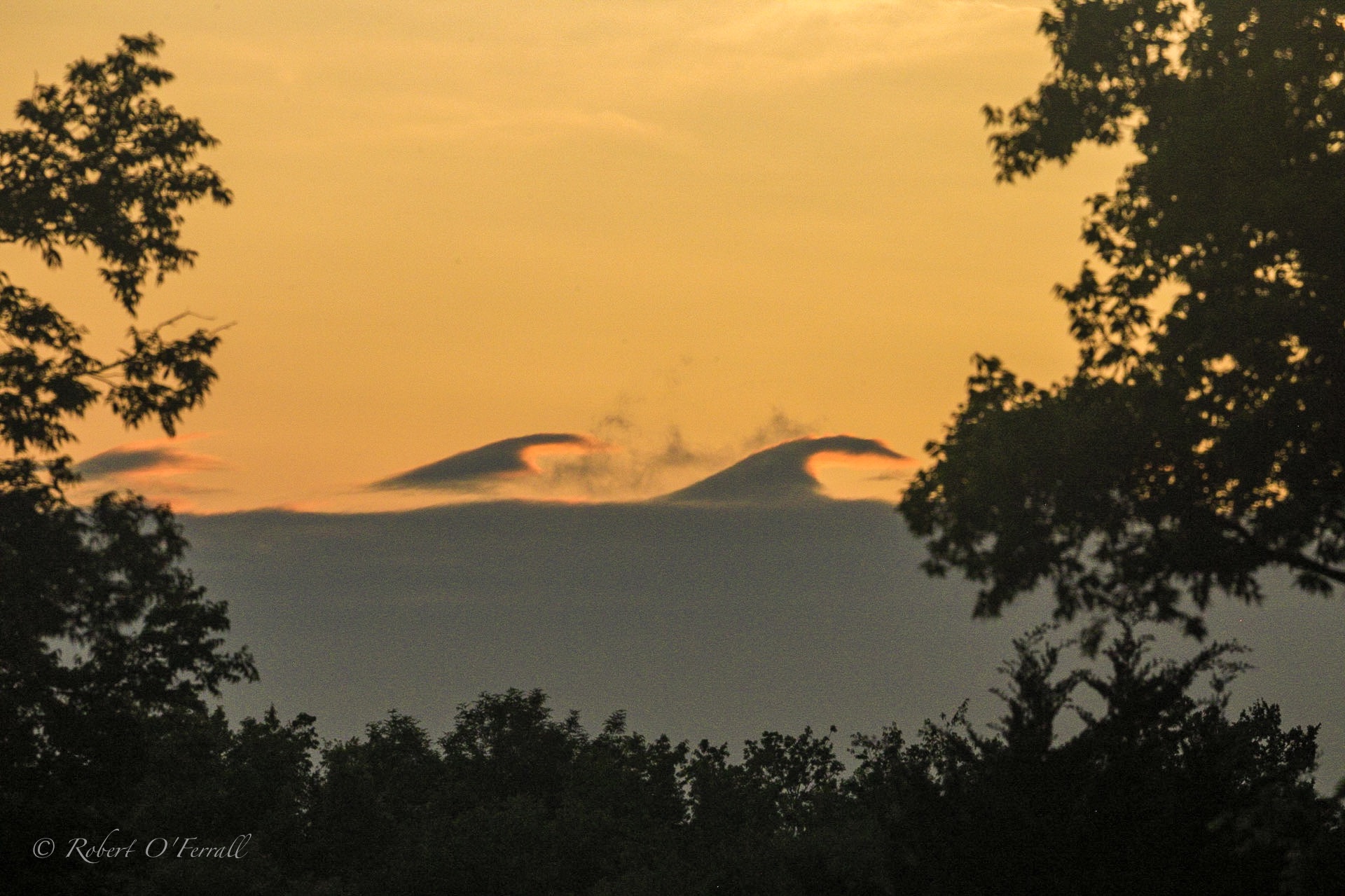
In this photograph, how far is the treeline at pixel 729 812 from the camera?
85.5 feet

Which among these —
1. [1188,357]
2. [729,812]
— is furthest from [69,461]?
[729,812]

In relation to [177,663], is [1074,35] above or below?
above

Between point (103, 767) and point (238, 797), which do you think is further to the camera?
point (238, 797)

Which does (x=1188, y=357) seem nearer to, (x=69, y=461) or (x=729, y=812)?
(x=69, y=461)

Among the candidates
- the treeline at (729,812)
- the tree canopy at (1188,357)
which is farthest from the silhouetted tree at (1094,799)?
the tree canopy at (1188,357)

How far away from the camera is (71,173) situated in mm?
22438

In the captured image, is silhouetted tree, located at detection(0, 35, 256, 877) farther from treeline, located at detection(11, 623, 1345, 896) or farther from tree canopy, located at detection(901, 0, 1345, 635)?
tree canopy, located at detection(901, 0, 1345, 635)

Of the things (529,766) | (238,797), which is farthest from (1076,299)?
(529,766)

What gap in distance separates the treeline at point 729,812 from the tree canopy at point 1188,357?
310 centimetres

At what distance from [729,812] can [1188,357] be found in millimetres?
83698

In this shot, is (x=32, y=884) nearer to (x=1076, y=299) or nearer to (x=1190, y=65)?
(x=1076, y=299)

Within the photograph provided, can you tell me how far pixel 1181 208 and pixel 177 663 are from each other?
17356mm

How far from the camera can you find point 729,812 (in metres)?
98.7

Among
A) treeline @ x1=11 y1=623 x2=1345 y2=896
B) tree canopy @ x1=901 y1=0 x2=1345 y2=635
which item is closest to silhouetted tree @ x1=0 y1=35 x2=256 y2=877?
treeline @ x1=11 y1=623 x2=1345 y2=896
